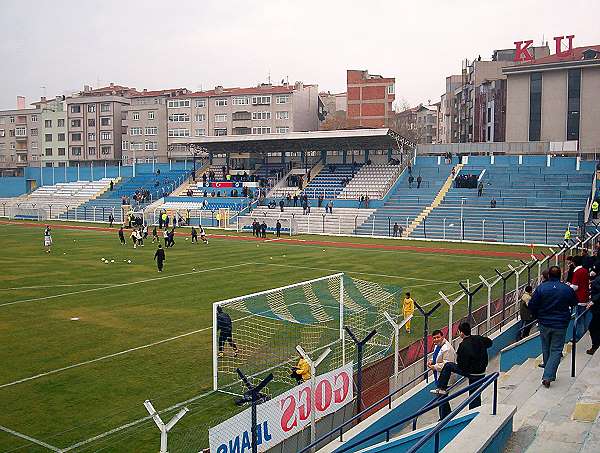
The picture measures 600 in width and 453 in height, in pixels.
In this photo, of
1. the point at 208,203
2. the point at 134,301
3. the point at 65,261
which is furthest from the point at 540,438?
the point at 208,203

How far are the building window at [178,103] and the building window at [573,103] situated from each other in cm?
5363

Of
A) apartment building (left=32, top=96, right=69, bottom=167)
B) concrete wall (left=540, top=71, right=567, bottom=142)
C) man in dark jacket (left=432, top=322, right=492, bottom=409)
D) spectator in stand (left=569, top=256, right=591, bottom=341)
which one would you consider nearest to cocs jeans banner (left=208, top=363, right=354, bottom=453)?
man in dark jacket (left=432, top=322, right=492, bottom=409)

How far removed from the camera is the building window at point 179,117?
97.9m

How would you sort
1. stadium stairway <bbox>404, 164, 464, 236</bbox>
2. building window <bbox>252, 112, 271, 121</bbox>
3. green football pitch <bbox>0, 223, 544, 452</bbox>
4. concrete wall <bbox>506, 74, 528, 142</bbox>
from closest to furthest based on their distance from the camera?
green football pitch <bbox>0, 223, 544, 452</bbox> → stadium stairway <bbox>404, 164, 464, 236</bbox> → concrete wall <bbox>506, 74, 528, 142</bbox> → building window <bbox>252, 112, 271, 121</bbox>

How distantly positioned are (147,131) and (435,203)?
5764 cm

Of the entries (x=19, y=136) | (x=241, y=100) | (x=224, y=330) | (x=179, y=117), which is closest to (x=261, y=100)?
(x=241, y=100)

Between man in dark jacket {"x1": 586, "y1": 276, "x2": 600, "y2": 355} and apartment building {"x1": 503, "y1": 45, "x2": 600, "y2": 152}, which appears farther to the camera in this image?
apartment building {"x1": 503, "y1": 45, "x2": 600, "y2": 152}

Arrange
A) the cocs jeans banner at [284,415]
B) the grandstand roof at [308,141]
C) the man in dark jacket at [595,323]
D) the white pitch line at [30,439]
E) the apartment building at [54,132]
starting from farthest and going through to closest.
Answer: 1. the apartment building at [54,132]
2. the grandstand roof at [308,141]
3. the man in dark jacket at [595,323]
4. the white pitch line at [30,439]
5. the cocs jeans banner at [284,415]

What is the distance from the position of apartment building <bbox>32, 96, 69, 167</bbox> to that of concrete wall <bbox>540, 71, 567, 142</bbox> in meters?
73.0

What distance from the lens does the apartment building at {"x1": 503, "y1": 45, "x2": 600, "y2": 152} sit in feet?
230

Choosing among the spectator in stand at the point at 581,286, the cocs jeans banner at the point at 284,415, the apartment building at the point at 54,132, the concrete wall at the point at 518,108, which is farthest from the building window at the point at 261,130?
the cocs jeans banner at the point at 284,415

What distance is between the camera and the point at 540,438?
853 centimetres

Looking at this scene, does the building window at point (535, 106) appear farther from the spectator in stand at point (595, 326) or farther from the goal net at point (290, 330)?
the spectator in stand at point (595, 326)

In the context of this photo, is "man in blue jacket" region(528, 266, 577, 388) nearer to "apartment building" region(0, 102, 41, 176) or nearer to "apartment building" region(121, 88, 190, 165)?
"apartment building" region(121, 88, 190, 165)
